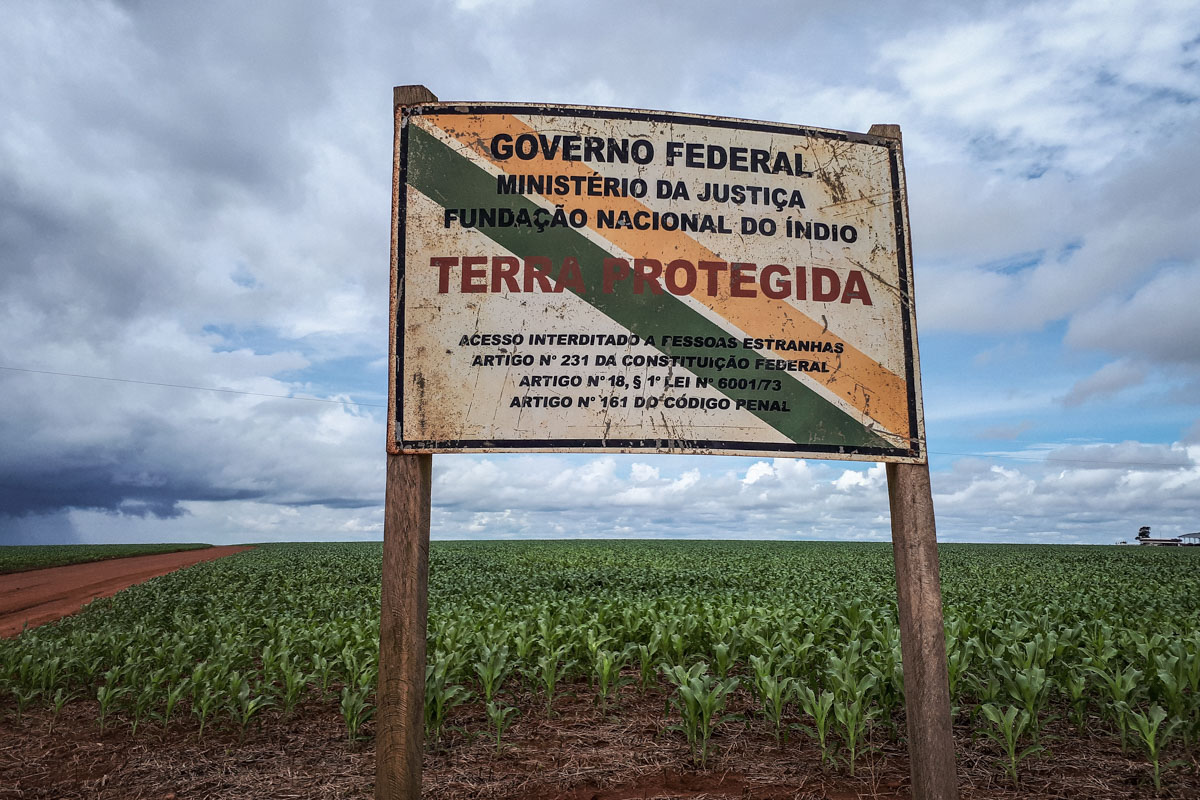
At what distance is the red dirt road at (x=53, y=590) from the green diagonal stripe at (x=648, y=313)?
491 inches

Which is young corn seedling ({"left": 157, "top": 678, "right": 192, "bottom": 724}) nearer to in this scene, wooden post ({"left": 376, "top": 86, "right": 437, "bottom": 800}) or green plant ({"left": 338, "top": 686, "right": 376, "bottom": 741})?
green plant ({"left": 338, "top": 686, "right": 376, "bottom": 741})

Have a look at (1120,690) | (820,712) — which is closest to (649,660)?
(820,712)

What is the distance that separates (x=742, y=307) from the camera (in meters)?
3.87

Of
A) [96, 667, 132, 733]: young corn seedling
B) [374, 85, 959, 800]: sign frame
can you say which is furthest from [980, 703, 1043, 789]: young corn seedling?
[96, 667, 132, 733]: young corn seedling

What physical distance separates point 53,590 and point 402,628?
25849mm

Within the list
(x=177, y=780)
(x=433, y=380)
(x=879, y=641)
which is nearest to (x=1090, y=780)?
(x=879, y=641)

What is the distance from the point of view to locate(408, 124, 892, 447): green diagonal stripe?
3.78 m

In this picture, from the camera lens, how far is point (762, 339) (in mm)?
3852

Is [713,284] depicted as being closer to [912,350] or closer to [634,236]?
[634,236]

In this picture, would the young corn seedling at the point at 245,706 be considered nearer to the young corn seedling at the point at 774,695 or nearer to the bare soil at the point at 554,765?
the bare soil at the point at 554,765

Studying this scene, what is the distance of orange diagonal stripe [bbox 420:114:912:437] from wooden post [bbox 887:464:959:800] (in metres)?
0.39

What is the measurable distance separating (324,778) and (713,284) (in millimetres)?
4115

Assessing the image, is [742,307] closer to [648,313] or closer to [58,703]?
[648,313]

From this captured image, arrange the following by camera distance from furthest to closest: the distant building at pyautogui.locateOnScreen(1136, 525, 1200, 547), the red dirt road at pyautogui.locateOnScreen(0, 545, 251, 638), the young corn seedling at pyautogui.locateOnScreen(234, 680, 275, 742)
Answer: the distant building at pyautogui.locateOnScreen(1136, 525, 1200, 547), the red dirt road at pyautogui.locateOnScreen(0, 545, 251, 638), the young corn seedling at pyautogui.locateOnScreen(234, 680, 275, 742)
